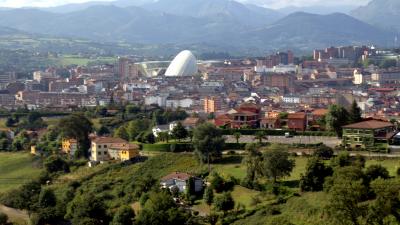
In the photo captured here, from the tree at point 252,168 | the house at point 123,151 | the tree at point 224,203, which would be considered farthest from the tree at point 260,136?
the tree at point 224,203

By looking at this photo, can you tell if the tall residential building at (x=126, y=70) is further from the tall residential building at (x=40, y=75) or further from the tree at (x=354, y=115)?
the tree at (x=354, y=115)

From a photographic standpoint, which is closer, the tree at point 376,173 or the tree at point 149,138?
the tree at point 376,173

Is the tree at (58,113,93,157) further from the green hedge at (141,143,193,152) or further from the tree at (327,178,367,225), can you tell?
the tree at (327,178,367,225)

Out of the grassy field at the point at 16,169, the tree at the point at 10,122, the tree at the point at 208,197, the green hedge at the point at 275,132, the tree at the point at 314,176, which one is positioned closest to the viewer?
the tree at the point at 314,176

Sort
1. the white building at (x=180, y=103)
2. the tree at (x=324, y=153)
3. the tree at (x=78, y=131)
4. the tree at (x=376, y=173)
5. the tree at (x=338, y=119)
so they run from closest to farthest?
the tree at (x=376, y=173) < the tree at (x=324, y=153) < the tree at (x=338, y=119) < the tree at (x=78, y=131) < the white building at (x=180, y=103)

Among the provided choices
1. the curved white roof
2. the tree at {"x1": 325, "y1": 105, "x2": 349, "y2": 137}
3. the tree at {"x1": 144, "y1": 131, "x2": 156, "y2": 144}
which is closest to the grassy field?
the tree at {"x1": 144, "y1": 131, "x2": 156, "y2": 144}

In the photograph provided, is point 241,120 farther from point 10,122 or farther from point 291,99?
point 291,99
